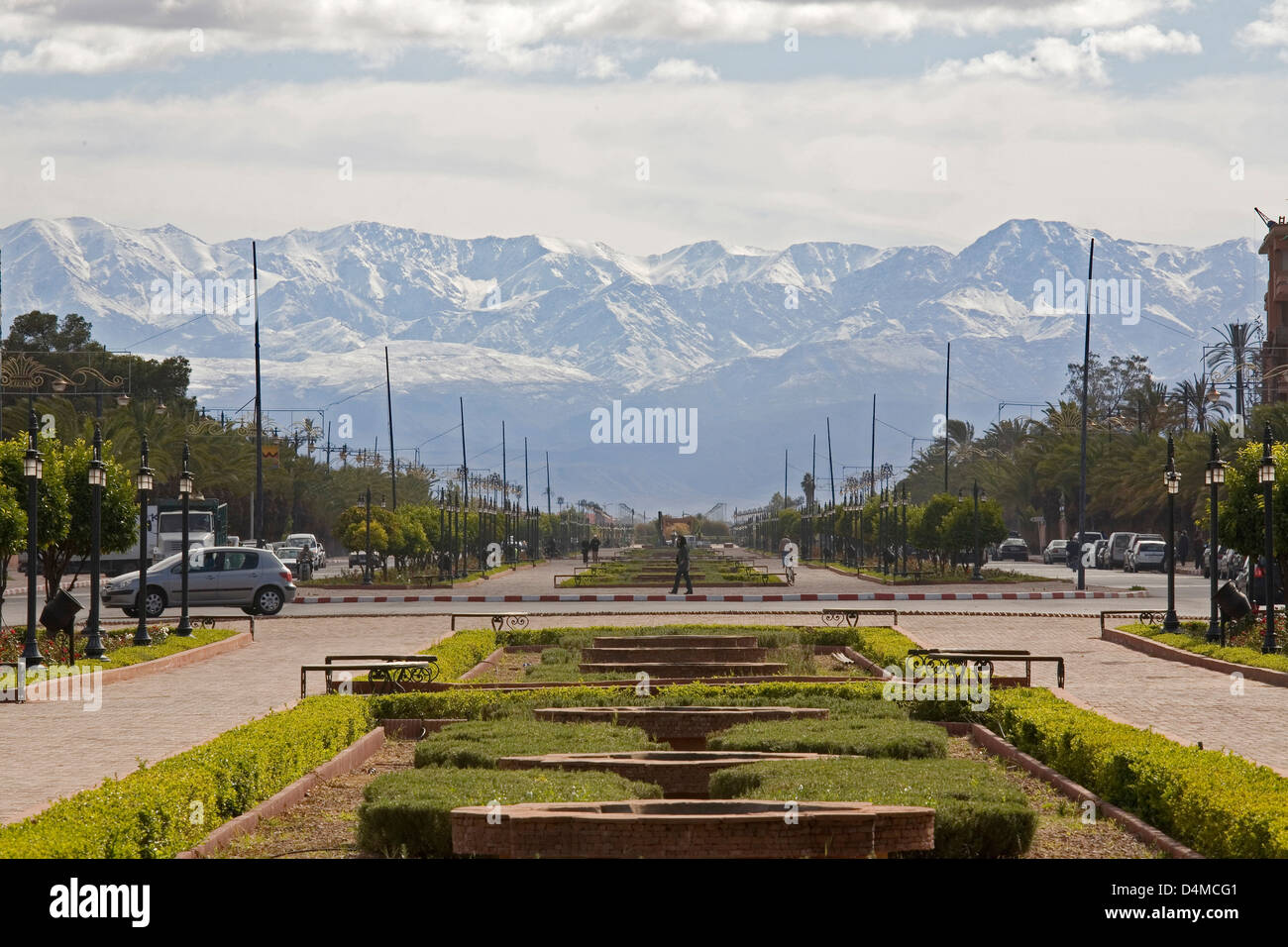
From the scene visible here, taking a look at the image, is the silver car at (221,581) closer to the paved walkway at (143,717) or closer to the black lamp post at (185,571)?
the black lamp post at (185,571)

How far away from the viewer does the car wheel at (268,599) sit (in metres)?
34.8

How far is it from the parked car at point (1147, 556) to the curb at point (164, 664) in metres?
42.6

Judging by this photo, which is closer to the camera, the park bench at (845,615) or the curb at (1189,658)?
the curb at (1189,658)

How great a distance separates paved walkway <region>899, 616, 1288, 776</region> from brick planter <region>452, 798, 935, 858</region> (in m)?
4.99

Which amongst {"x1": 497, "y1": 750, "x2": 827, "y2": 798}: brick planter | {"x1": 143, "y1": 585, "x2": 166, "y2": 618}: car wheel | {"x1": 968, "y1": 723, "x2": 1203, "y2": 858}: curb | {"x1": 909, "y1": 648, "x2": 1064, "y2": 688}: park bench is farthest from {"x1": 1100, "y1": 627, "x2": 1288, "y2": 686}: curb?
{"x1": 143, "y1": 585, "x2": 166, "y2": 618}: car wheel

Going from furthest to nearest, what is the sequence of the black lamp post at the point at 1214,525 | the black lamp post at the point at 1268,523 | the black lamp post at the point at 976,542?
the black lamp post at the point at 976,542
the black lamp post at the point at 1214,525
the black lamp post at the point at 1268,523

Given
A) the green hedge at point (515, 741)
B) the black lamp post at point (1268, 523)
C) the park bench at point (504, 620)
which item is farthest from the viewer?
the park bench at point (504, 620)

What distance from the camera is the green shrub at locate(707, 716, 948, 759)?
12.6m

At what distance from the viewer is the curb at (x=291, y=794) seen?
9.57 metres

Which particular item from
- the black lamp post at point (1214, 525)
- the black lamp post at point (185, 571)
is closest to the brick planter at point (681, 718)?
the black lamp post at point (1214, 525)

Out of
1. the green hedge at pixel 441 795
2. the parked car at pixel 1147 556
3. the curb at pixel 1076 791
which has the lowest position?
the parked car at pixel 1147 556

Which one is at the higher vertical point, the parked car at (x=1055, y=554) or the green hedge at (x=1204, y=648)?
the green hedge at (x=1204, y=648)

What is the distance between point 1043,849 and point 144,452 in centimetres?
1862
